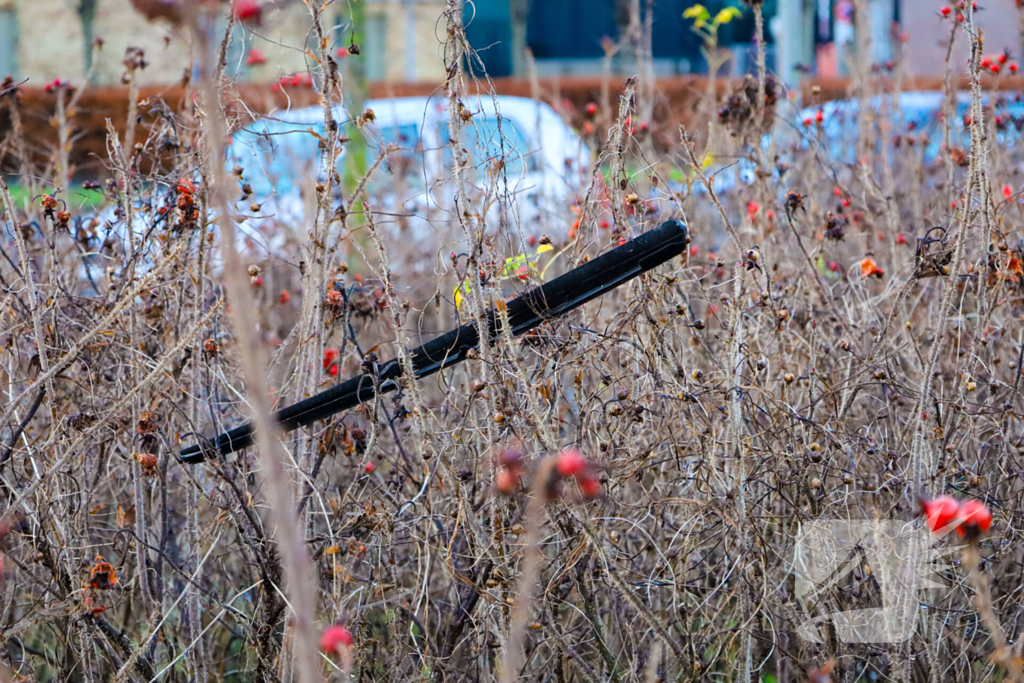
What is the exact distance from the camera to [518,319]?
2.13 metres

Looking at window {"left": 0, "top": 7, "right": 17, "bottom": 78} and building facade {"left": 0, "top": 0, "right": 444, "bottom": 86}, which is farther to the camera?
window {"left": 0, "top": 7, "right": 17, "bottom": 78}

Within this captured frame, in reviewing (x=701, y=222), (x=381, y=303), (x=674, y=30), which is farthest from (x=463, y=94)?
(x=674, y=30)

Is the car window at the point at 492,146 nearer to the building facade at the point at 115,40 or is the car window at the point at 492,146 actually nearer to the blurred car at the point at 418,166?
the blurred car at the point at 418,166

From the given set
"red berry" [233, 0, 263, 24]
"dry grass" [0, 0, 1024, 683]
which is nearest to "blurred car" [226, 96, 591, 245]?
"dry grass" [0, 0, 1024, 683]

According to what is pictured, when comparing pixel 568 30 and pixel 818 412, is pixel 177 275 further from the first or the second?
pixel 568 30

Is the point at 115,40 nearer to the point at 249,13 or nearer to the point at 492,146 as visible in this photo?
the point at 492,146

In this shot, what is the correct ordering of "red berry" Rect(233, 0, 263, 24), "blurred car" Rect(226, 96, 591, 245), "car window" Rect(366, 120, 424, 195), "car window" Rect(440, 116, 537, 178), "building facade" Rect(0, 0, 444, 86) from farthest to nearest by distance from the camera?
"building facade" Rect(0, 0, 444, 86) < "car window" Rect(366, 120, 424, 195) < "blurred car" Rect(226, 96, 591, 245) < "car window" Rect(440, 116, 537, 178) < "red berry" Rect(233, 0, 263, 24)

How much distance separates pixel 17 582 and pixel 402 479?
1.06 m

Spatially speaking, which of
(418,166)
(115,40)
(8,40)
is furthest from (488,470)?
(8,40)

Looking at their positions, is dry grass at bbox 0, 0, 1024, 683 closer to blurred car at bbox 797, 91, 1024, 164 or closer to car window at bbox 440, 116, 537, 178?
car window at bbox 440, 116, 537, 178

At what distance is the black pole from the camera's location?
1.94m

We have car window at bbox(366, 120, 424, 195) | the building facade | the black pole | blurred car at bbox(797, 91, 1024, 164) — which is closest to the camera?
the black pole

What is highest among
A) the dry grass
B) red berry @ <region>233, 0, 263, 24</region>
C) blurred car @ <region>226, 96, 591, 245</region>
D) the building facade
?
the building facade

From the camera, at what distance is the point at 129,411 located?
2.55 m
